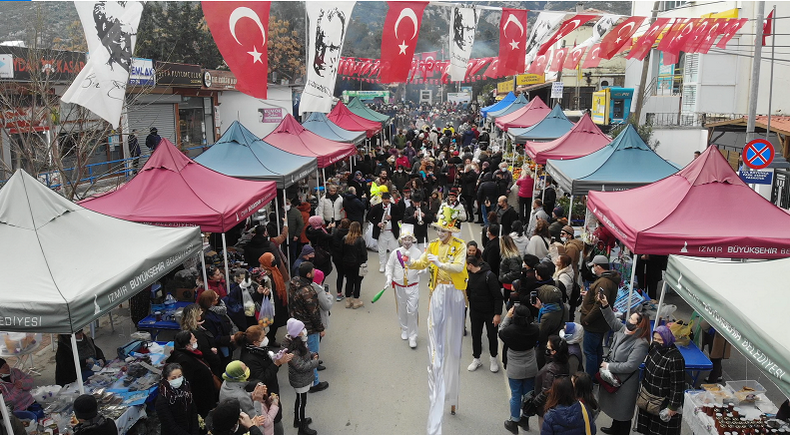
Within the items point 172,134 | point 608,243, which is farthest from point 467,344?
point 172,134

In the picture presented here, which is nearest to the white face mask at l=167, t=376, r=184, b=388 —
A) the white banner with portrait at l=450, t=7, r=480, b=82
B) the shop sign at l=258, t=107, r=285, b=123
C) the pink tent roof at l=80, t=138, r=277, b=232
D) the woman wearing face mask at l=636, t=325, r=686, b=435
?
the pink tent roof at l=80, t=138, r=277, b=232

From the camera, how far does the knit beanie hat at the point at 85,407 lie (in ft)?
13.0

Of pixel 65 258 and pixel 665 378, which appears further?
pixel 65 258

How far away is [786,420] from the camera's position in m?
4.68

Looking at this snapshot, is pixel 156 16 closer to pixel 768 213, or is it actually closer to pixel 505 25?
pixel 505 25

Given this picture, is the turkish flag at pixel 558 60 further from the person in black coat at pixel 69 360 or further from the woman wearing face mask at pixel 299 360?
the person in black coat at pixel 69 360

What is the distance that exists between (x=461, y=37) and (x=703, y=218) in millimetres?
6826

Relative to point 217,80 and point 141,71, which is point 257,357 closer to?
point 141,71

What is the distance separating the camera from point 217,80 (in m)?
29.4

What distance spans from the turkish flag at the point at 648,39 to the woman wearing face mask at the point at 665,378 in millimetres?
8056

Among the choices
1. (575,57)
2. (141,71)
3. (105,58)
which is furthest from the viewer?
(141,71)

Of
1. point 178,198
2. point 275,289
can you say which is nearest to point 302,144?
point 178,198

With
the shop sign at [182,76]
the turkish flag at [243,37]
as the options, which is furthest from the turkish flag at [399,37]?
the shop sign at [182,76]

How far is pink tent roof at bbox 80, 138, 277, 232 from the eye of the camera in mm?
7348
